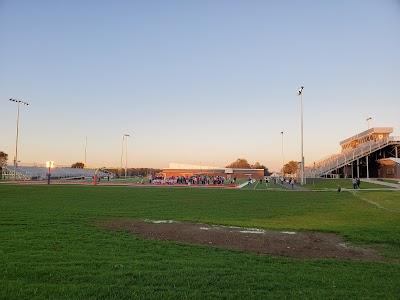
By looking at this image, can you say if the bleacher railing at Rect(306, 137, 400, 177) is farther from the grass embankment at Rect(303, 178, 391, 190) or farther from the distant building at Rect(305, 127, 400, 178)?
the grass embankment at Rect(303, 178, 391, 190)

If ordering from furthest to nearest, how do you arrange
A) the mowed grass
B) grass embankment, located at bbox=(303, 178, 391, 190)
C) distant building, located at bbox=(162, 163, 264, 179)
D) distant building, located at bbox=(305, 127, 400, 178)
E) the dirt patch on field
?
distant building, located at bbox=(162, 163, 264, 179), distant building, located at bbox=(305, 127, 400, 178), grass embankment, located at bbox=(303, 178, 391, 190), the dirt patch on field, the mowed grass

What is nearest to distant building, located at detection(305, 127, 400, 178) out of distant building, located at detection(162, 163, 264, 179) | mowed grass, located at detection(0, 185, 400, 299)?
distant building, located at detection(162, 163, 264, 179)

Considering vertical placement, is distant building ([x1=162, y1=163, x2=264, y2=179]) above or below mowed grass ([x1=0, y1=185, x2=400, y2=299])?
above

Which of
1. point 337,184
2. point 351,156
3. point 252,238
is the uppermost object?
point 351,156

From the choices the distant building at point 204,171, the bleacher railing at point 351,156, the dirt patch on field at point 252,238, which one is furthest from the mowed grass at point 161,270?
the distant building at point 204,171

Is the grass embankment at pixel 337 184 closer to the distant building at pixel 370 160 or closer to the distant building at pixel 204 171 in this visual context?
the distant building at pixel 370 160

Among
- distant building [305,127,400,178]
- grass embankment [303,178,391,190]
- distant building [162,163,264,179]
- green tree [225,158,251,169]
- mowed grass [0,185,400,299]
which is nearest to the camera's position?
mowed grass [0,185,400,299]

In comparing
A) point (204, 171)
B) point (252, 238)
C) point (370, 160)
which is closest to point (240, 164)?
point (204, 171)

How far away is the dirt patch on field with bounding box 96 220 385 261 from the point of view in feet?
30.1

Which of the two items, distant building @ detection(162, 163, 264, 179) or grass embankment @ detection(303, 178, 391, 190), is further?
distant building @ detection(162, 163, 264, 179)

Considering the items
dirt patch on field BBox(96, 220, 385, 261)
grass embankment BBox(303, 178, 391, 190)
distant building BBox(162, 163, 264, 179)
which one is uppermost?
distant building BBox(162, 163, 264, 179)

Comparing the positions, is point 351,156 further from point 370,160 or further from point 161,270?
point 161,270

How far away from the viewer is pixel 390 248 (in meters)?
9.86

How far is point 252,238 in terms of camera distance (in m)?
10.8
